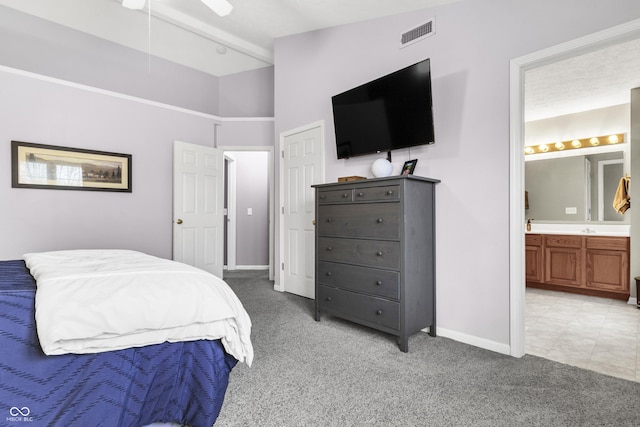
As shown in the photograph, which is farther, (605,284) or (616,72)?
(605,284)

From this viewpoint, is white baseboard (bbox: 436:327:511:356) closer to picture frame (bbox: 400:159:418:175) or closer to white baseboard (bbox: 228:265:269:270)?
picture frame (bbox: 400:159:418:175)

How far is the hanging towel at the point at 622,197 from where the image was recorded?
13.8 ft

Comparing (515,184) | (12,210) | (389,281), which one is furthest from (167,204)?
(515,184)

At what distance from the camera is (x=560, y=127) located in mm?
4965

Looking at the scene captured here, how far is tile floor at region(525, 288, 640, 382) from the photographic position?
2.29m

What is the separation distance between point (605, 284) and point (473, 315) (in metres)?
2.80

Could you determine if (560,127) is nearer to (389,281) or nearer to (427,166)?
(427,166)

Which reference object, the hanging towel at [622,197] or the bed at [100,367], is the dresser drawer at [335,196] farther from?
the hanging towel at [622,197]

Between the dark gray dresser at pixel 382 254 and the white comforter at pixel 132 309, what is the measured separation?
1249mm

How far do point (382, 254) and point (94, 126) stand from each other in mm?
3679

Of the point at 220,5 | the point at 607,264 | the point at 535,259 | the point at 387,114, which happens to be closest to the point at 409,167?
the point at 387,114

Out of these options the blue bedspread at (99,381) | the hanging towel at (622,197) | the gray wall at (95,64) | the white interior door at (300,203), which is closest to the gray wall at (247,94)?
the gray wall at (95,64)

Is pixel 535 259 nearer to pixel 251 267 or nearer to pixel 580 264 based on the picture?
pixel 580 264

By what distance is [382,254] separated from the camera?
252 cm
